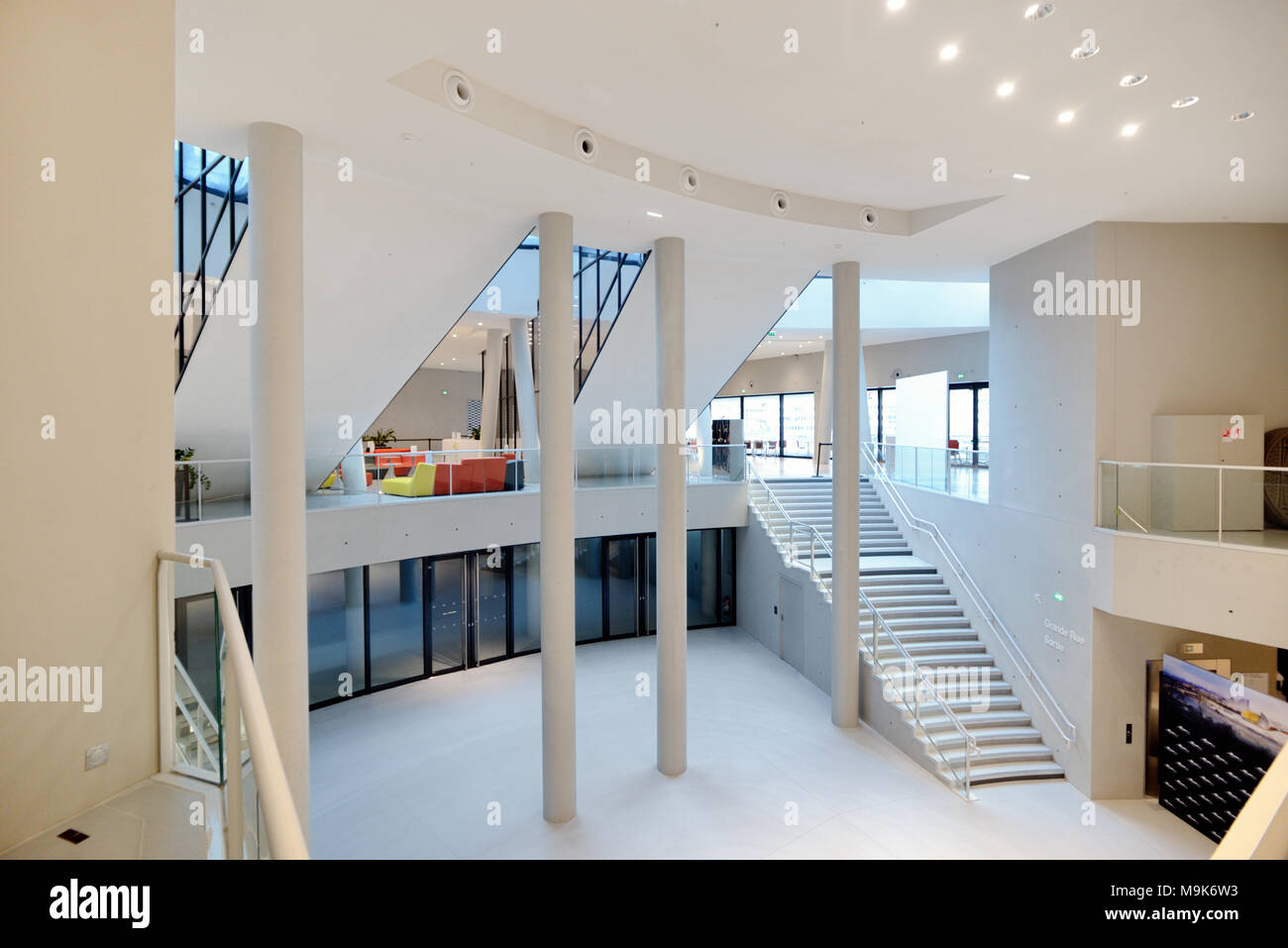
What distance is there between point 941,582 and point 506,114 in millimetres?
9891

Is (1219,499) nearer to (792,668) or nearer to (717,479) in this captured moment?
(792,668)

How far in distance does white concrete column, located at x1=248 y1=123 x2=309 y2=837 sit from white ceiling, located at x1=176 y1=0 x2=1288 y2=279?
0.73 m

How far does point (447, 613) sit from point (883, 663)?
24.6ft

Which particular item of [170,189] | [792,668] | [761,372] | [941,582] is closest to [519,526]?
[792,668]

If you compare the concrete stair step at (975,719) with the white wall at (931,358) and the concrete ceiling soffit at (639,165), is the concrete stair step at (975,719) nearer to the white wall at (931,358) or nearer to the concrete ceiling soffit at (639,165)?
the concrete ceiling soffit at (639,165)

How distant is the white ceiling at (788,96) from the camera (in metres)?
4.61

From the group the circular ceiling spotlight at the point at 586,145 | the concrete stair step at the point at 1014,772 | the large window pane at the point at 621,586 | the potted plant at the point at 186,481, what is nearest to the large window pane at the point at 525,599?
the large window pane at the point at 621,586

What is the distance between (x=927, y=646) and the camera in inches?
416

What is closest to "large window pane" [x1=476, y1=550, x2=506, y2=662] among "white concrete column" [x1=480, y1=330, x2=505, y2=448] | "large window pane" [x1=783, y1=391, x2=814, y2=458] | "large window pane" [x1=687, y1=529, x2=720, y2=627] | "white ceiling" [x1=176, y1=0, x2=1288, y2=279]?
"large window pane" [x1=687, y1=529, x2=720, y2=627]

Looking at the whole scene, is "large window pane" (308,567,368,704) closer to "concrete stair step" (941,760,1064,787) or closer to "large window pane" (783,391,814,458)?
"concrete stair step" (941,760,1064,787)

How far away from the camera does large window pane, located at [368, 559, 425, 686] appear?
39.0 feet

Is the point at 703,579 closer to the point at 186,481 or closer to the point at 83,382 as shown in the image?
the point at 186,481

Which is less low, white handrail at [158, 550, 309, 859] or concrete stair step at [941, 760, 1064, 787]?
white handrail at [158, 550, 309, 859]

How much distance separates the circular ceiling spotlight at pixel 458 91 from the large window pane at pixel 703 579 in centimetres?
1120
